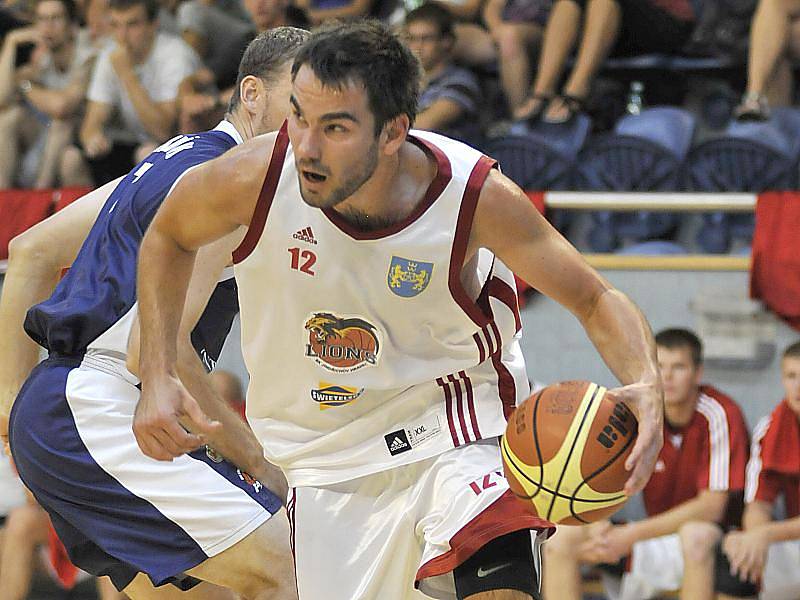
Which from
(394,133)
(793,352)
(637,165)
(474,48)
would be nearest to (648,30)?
(637,165)

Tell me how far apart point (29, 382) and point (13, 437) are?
169 mm

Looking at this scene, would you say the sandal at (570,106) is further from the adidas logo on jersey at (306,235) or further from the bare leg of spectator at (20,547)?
the adidas logo on jersey at (306,235)

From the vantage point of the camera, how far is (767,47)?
6758 mm

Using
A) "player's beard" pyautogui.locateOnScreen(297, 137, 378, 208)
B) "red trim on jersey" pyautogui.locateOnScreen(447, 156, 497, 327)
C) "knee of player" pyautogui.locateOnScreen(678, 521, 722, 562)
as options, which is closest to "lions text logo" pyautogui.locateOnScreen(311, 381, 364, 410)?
"red trim on jersey" pyautogui.locateOnScreen(447, 156, 497, 327)

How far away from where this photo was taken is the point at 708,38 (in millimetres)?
7371

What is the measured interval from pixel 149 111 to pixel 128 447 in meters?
4.66

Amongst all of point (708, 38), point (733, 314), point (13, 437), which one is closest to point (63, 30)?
point (708, 38)

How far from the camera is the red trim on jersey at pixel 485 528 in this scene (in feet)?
9.70

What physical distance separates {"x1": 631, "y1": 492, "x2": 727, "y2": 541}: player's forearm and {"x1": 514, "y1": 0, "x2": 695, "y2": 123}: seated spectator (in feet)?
8.01

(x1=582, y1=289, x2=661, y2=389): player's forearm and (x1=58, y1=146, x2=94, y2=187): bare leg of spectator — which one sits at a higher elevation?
(x1=582, y1=289, x2=661, y2=389): player's forearm

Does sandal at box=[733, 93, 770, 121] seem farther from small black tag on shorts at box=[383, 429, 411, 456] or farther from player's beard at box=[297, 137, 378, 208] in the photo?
player's beard at box=[297, 137, 378, 208]

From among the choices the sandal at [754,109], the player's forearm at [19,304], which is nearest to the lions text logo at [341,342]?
the player's forearm at [19,304]

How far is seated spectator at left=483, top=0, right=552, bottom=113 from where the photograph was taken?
7.45 meters

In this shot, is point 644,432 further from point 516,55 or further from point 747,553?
point 516,55
